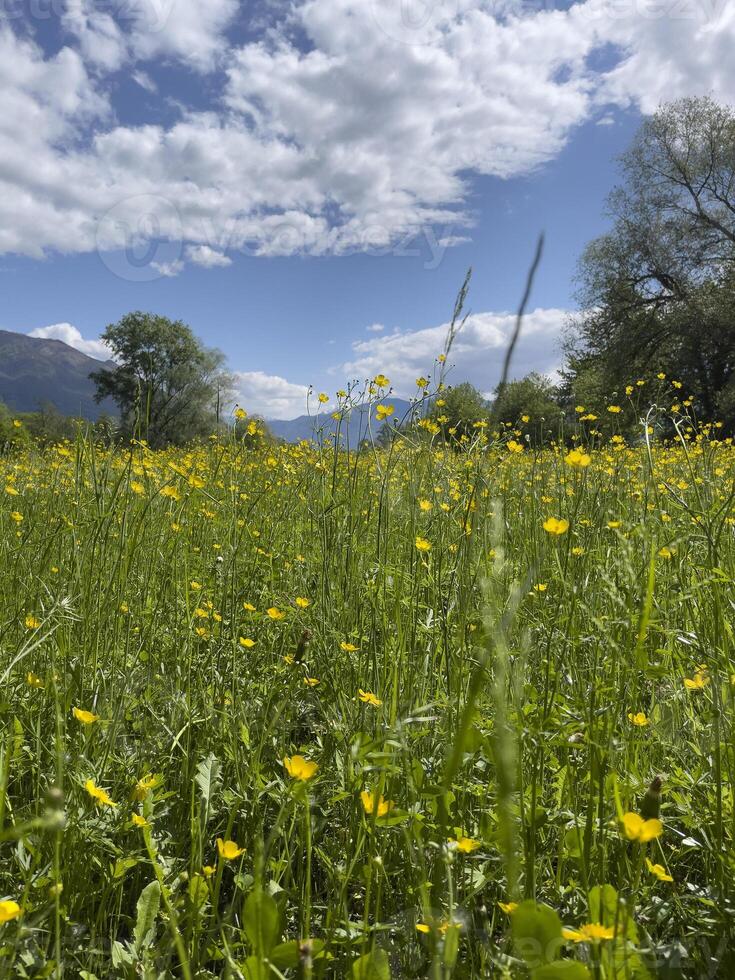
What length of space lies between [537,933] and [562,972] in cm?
5

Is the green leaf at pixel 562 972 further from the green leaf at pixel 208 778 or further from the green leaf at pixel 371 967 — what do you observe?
the green leaf at pixel 208 778

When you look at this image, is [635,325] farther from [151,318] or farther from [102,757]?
[151,318]

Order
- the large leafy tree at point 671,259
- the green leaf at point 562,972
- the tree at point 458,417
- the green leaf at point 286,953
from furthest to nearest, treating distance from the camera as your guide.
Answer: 1. the large leafy tree at point 671,259
2. the tree at point 458,417
3. the green leaf at point 286,953
4. the green leaf at point 562,972

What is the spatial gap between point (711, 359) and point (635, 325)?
2608 millimetres

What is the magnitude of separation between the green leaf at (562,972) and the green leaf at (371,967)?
7.9 inches

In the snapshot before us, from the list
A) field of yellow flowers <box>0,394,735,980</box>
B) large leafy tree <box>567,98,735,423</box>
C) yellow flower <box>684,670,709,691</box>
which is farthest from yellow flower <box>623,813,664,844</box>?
large leafy tree <box>567,98,735,423</box>

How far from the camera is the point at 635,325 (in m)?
18.4

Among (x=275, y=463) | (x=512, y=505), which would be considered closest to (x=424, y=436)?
(x=512, y=505)

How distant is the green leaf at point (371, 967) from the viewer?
677 mm

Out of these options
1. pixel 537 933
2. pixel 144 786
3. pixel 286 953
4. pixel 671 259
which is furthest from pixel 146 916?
pixel 671 259

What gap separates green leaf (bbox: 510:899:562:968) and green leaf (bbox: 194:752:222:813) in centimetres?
63

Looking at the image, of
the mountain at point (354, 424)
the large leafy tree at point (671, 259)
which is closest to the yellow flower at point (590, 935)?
the mountain at point (354, 424)

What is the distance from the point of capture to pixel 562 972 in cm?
55

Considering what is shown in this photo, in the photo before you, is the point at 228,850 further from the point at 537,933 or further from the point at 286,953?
the point at 537,933
